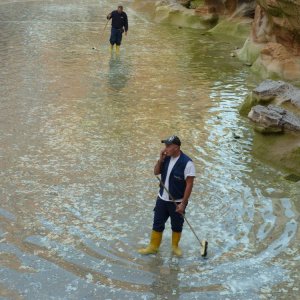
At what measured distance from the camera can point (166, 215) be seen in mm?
6910

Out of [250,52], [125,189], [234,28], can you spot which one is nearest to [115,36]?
[250,52]

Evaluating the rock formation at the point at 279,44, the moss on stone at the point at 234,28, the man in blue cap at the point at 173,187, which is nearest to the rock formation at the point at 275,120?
the man in blue cap at the point at 173,187

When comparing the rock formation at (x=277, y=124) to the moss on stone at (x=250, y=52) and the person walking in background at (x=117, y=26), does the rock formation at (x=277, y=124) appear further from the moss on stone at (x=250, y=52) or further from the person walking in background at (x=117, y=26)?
the person walking in background at (x=117, y=26)

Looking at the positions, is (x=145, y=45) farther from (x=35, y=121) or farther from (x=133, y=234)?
(x=133, y=234)

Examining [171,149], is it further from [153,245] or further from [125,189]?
[125,189]

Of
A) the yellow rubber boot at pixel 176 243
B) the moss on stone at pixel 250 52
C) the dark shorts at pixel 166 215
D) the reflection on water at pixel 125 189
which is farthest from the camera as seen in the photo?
the moss on stone at pixel 250 52

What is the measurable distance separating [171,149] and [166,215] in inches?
35.1

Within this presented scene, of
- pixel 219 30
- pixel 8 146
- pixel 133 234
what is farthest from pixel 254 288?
pixel 219 30

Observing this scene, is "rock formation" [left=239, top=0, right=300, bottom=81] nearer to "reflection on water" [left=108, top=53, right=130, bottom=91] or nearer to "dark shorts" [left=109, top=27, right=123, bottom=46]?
"reflection on water" [left=108, top=53, right=130, bottom=91]

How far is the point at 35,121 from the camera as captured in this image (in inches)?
480

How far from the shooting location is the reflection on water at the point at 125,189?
6477 mm

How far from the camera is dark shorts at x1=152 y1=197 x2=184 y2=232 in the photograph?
267 inches

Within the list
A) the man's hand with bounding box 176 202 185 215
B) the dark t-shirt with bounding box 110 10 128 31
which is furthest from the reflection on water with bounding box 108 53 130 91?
the man's hand with bounding box 176 202 185 215

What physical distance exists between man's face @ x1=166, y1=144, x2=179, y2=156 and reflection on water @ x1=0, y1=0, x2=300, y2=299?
135 cm
